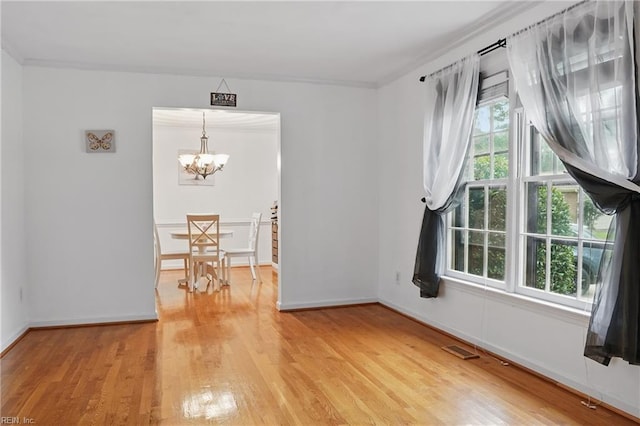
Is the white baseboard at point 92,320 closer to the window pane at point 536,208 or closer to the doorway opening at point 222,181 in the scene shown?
the doorway opening at point 222,181

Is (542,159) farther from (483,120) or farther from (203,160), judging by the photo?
(203,160)

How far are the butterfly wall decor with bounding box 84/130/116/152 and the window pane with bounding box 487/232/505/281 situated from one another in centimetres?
361

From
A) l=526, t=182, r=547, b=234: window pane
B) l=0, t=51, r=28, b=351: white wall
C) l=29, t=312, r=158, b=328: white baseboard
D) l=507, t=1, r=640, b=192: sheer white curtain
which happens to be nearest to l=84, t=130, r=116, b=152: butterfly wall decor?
l=0, t=51, r=28, b=351: white wall

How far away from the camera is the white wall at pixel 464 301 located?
114 inches

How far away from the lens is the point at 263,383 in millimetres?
3150

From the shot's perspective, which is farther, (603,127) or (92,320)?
(92,320)

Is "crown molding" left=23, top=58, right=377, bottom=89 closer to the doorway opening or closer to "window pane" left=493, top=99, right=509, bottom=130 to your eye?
"window pane" left=493, top=99, right=509, bottom=130

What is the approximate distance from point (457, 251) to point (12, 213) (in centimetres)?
389

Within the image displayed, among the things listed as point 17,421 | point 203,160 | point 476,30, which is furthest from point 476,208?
point 203,160

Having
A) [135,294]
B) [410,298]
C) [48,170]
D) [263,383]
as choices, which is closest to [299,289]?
[410,298]

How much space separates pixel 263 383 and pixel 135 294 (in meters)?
2.24

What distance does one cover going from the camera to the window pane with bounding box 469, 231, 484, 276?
155 inches

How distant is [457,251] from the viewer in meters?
4.27

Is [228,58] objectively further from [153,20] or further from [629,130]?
[629,130]
